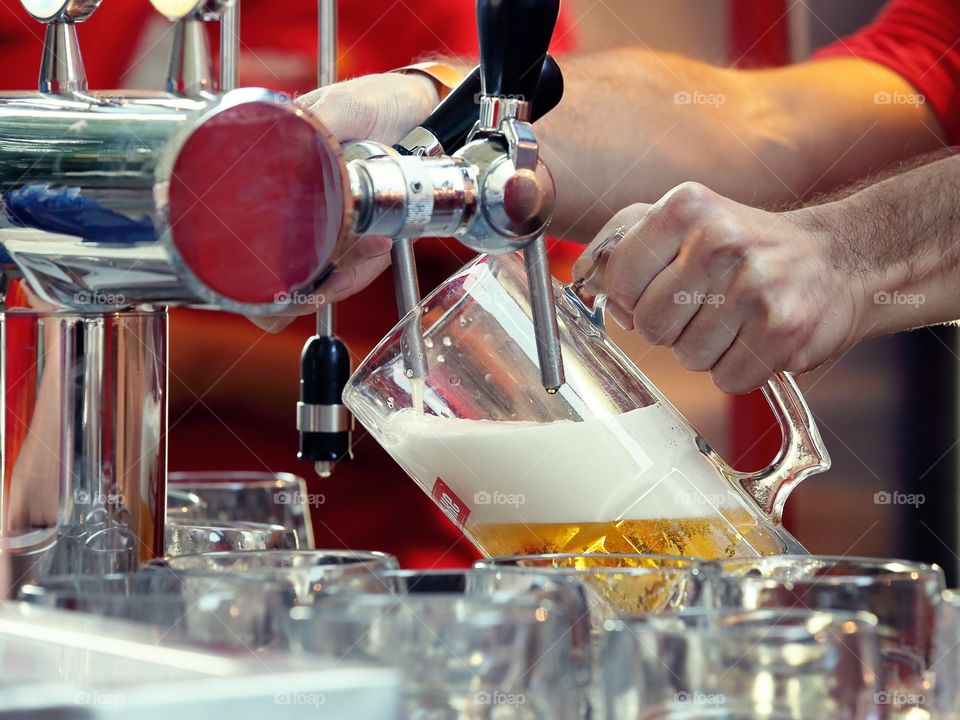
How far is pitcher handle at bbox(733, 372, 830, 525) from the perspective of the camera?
712 mm

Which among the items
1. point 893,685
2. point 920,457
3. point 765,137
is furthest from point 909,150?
point 893,685

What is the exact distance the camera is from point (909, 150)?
1623 mm

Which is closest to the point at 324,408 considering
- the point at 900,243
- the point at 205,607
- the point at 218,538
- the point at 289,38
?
the point at 218,538

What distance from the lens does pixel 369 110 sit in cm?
90

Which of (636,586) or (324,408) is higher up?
(324,408)

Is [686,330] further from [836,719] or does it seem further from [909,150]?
[909,150]
